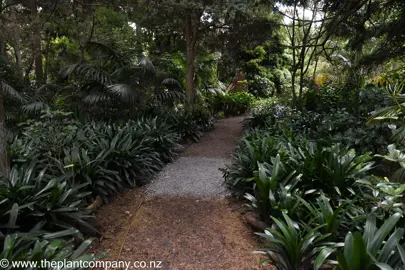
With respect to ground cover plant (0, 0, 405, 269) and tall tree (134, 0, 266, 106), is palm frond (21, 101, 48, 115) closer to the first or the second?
ground cover plant (0, 0, 405, 269)

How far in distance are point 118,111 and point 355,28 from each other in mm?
6584

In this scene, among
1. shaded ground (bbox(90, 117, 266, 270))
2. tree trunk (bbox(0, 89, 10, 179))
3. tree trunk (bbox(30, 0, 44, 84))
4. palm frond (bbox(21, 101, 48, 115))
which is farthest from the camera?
tree trunk (bbox(30, 0, 44, 84))

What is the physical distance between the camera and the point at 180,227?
301 cm

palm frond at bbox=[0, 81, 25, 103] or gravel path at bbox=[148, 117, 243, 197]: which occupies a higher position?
palm frond at bbox=[0, 81, 25, 103]

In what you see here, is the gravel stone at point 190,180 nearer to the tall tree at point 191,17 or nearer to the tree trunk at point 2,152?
the tree trunk at point 2,152

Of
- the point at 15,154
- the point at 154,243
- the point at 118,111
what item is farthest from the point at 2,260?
the point at 118,111

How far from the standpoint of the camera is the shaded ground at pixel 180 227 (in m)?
2.46

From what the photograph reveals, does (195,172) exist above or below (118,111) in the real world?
below

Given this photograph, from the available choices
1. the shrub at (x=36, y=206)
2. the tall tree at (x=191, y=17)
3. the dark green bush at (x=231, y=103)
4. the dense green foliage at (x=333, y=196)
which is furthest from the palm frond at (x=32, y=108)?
the dark green bush at (x=231, y=103)

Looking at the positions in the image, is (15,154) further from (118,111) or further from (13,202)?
(118,111)

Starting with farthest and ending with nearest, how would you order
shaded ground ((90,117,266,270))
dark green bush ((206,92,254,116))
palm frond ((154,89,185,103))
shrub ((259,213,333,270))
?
dark green bush ((206,92,254,116))
palm frond ((154,89,185,103))
shaded ground ((90,117,266,270))
shrub ((259,213,333,270))

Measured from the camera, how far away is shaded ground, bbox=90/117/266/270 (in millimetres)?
2463

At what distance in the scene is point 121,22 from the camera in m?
9.18

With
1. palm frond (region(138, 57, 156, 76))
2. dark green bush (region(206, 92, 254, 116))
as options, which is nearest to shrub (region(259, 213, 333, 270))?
palm frond (region(138, 57, 156, 76))
